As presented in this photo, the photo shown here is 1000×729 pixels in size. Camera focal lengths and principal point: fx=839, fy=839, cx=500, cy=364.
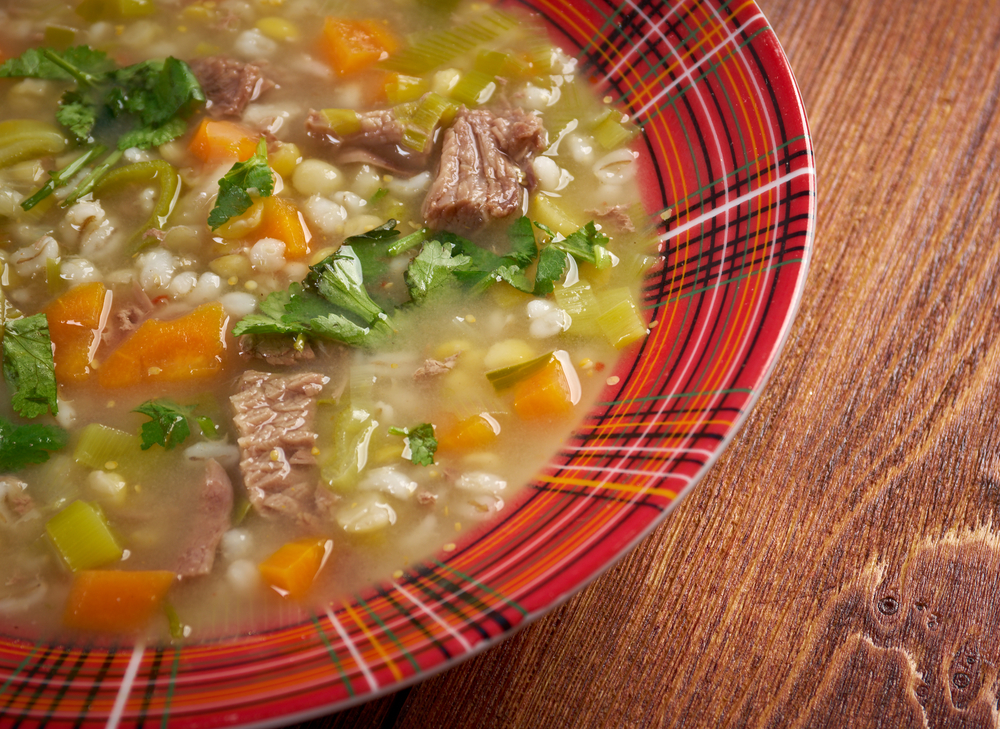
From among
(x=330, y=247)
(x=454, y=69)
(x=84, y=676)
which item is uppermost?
(x=454, y=69)

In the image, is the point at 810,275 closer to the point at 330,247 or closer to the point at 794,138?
the point at 794,138

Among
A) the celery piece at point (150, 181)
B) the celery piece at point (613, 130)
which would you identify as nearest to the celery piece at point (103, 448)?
the celery piece at point (150, 181)

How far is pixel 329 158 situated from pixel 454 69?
607mm

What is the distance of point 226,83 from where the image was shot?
10.2ft

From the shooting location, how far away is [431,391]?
2520 mm

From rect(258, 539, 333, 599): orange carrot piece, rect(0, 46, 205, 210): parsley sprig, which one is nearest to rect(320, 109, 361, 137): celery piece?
rect(0, 46, 205, 210): parsley sprig

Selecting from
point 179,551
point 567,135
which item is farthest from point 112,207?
point 567,135

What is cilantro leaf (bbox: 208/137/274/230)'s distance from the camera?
2.74 m

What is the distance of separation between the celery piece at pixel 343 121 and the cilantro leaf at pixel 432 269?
620mm

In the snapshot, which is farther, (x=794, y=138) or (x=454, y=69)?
(x=454, y=69)

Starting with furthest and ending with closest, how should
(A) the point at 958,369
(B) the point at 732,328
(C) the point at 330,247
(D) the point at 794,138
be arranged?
(C) the point at 330,247 < (A) the point at 958,369 < (D) the point at 794,138 < (B) the point at 732,328

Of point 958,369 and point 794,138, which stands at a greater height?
point 794,138

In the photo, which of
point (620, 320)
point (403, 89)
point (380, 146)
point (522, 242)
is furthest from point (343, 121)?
point (620, 320)

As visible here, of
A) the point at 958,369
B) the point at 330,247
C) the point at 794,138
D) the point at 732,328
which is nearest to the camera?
the point at 732,328
